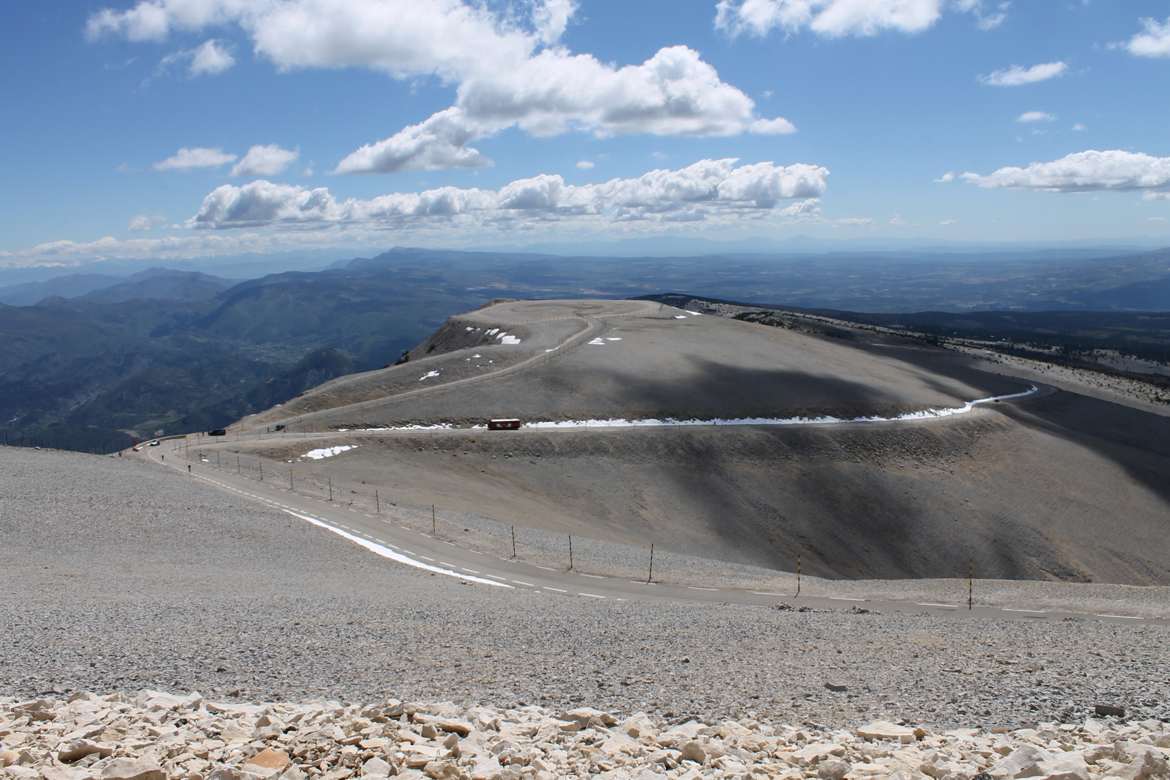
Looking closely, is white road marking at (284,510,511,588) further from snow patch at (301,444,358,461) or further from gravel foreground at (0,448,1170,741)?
snow patch at (301,444,358,461)

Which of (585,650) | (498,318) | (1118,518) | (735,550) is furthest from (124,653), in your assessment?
(498,318)

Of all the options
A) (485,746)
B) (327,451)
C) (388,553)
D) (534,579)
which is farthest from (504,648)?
(327,451)

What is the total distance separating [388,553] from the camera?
32719 mm

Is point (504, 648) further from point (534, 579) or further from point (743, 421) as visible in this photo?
point (743, 421)

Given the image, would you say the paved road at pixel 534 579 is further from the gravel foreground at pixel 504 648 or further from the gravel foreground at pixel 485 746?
the gravel foreground at pixel 485 746

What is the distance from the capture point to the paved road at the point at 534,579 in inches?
1071

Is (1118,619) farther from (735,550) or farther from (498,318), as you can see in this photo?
(498,318)

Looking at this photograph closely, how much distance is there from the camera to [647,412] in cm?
7350

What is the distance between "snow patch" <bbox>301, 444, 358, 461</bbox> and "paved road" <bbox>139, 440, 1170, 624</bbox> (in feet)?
48.3

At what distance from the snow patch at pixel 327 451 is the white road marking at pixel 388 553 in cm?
1754

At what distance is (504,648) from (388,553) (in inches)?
677

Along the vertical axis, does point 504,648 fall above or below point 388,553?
above

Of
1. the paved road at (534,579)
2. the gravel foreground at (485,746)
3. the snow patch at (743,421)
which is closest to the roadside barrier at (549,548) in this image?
the paved road at (534,579)

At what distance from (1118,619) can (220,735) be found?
1097 inches
